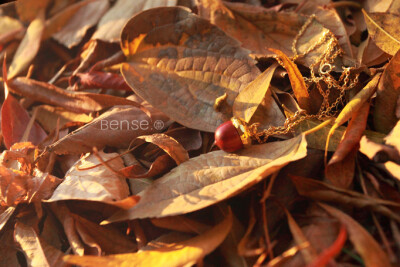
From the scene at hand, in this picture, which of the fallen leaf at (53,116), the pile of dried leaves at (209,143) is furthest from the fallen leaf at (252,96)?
the fallen leaf at (53,116)

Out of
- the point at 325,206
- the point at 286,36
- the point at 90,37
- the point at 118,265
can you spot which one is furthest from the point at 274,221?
the point at 90,37

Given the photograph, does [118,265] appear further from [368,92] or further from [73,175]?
[368,92]

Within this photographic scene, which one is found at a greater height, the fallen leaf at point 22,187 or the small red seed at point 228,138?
the small red seed at point 228,138

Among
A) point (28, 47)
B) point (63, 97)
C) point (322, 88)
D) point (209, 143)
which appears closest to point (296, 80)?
point (322, 88)

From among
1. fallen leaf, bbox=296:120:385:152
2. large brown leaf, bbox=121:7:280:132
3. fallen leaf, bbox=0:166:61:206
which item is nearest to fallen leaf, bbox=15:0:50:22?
large brown leaf, bbox=121:7:280:132

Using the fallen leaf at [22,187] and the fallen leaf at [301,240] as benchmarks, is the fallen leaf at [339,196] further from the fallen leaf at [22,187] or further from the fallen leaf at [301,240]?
the fallen leaf at [22,187]
